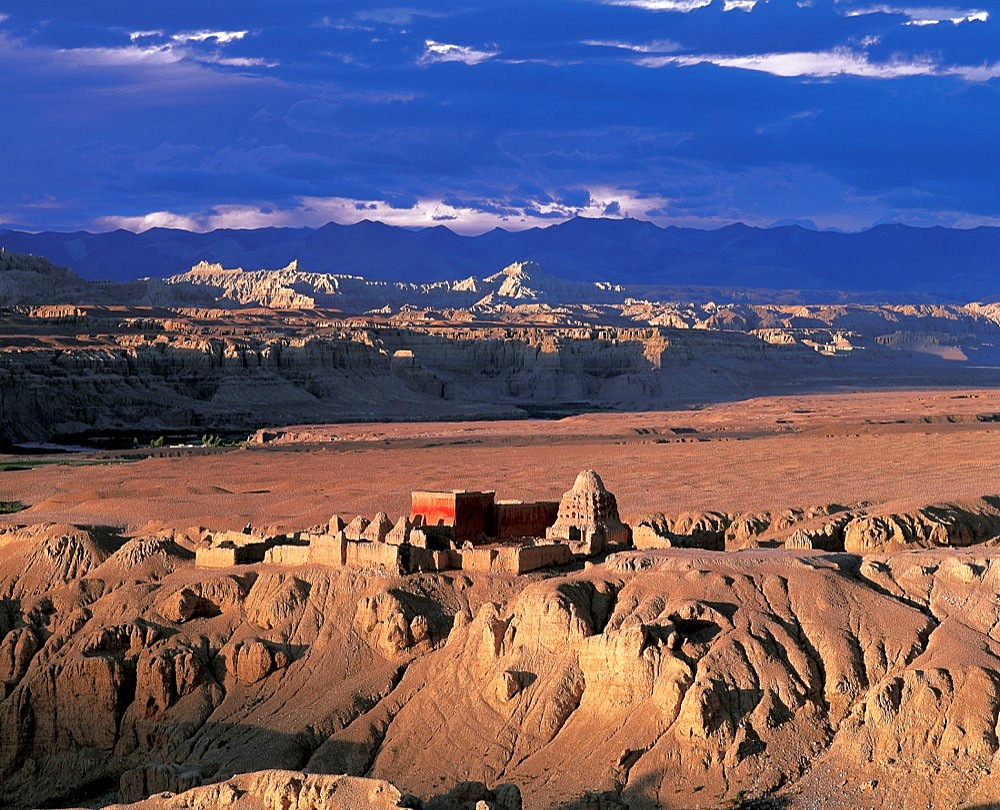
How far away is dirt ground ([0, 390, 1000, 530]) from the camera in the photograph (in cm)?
5606

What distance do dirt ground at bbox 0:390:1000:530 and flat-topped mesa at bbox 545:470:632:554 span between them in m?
10.5

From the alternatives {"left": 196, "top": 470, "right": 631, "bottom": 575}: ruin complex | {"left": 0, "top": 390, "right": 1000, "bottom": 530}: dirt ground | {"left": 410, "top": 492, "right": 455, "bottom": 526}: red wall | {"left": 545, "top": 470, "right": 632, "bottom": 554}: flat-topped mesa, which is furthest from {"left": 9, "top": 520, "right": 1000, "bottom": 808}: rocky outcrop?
{"left": 0, "top": 390, "right": 1000, "bottom": 530}: dirt ground

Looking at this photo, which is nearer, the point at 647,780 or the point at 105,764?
the point at 647,780

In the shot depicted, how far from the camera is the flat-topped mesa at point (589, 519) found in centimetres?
3797

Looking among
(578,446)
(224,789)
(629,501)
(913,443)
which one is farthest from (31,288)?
(224,789)

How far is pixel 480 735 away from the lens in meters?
30.4

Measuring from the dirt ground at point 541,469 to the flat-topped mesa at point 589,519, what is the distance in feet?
34.3

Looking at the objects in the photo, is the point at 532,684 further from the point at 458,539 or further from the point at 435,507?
the point at 435,507

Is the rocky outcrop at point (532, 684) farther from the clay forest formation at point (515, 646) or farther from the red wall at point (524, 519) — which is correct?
the red wall at point (524, 519)

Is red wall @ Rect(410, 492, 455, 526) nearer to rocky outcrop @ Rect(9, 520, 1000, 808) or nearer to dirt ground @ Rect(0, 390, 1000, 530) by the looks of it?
rocky outcrop @ Rect(9, 520, 1000, 808)

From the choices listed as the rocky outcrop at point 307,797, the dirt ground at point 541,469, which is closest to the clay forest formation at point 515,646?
the rocky outcrop at point 307,797

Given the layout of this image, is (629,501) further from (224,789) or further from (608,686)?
(224,789)

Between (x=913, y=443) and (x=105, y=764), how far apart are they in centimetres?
5218

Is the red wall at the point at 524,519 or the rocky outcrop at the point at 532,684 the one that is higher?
the red wall at the point at 524,519
